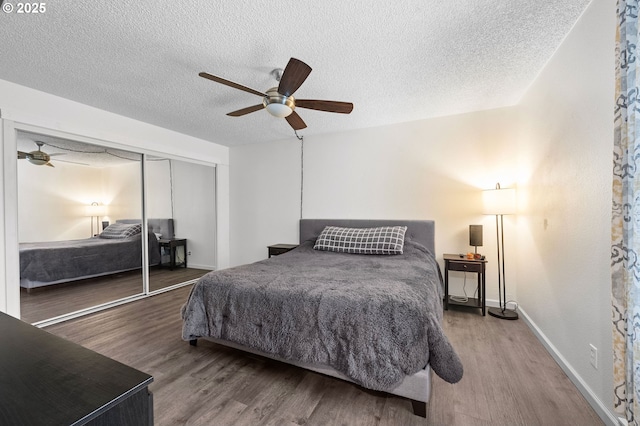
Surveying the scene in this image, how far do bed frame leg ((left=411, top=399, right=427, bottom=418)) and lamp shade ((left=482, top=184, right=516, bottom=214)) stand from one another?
2252 millimetres

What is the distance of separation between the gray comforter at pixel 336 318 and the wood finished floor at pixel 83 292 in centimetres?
189

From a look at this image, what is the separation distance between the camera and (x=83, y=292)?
319cm

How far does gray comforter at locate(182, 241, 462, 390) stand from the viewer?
1.47m

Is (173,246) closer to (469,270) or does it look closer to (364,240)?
(364,240)

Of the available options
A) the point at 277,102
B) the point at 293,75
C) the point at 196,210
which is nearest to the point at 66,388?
the point at 293,75

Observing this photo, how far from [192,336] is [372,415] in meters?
1.50

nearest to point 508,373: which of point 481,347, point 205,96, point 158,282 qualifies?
point 481,347

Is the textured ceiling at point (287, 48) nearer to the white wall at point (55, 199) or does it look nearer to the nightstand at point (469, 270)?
the white wall at point (55, 199)

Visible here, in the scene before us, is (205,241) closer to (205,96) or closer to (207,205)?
(207,205)

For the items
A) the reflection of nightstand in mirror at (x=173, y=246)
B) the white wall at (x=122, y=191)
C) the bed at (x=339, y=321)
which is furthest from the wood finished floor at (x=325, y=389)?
the reflection of nightstand in mirror at (x=173, y=246)

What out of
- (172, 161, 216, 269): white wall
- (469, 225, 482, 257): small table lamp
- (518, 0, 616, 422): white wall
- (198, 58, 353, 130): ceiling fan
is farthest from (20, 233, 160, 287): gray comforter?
(518, 0, 616, 422): white wall

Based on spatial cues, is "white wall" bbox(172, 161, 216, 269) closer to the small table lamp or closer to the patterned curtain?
the small table lamp

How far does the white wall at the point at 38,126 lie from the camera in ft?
7.92

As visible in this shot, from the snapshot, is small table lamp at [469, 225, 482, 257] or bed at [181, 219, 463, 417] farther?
small table lamp at [469, 225, 482, 257]
